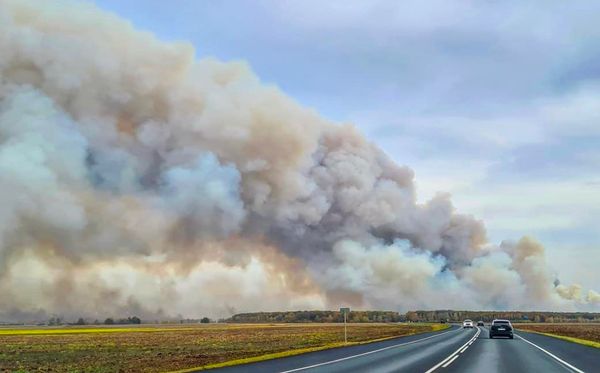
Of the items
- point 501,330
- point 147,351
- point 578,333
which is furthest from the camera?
point 578,333

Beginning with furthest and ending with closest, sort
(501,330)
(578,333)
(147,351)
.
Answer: (578,333)
(501,330)
(147,351)

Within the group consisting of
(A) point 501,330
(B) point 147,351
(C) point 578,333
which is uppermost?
(A) point 501,330

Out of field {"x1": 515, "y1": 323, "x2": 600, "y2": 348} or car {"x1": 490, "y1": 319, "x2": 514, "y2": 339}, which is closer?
field {"x1": 515, "y1": 323, "x2": 600, "y2": 348}

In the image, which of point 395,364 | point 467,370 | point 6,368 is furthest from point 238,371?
point 6,368

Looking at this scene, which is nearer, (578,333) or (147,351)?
(147,351)

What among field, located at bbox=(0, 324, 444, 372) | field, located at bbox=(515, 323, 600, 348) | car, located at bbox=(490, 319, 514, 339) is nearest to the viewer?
field, located at bbox=(0, 324, 444, 372)

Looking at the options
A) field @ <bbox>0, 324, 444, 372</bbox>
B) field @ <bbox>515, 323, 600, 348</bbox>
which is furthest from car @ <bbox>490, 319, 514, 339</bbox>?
field @ <bbox>0, 324, 444, 372</bbox>

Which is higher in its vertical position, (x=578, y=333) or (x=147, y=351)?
(x=147, y=351)

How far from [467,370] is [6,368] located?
26.3 metres

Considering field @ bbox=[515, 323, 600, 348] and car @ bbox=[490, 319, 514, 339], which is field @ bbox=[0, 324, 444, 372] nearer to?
car @ bbox=[490, 319, 514, 339]

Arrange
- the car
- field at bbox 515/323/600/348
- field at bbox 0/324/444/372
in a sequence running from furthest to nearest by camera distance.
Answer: the car → field at bbox 515/323/600/348 → field at bbox 0/324/444/372

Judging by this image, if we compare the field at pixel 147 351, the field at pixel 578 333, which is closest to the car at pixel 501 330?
the field at pixel 578 333

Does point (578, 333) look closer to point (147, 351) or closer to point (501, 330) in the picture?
point (501, 330)

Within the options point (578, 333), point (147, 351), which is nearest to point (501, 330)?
point (578, 333)
